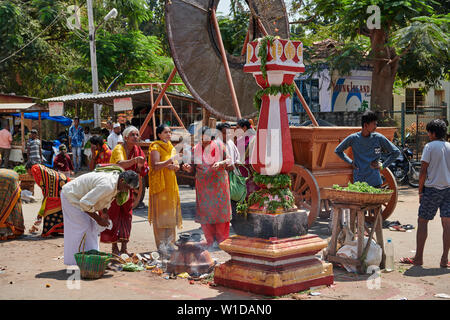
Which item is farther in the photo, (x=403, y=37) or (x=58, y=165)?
(x=403, y=37)

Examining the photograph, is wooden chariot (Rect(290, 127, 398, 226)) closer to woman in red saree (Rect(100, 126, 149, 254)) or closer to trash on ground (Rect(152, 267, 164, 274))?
woman in red saree (Rect(100, 126, 149, 254))

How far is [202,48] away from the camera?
10.0 meters

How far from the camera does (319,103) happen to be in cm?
2298

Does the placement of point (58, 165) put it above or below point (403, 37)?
below

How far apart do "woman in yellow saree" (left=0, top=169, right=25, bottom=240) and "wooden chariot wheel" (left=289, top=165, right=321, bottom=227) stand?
4.45m

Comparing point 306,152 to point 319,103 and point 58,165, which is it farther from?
point 319,103

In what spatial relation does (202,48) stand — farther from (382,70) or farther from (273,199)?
(382,70)

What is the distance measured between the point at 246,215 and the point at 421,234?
7.74 feet

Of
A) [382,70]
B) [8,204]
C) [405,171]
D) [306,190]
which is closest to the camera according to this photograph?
[8,204]

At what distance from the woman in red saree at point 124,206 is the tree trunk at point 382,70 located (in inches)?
425

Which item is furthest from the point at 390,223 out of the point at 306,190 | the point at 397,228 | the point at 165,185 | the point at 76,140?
the point at 76,140

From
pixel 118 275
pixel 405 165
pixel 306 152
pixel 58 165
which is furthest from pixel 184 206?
pixel 405 165

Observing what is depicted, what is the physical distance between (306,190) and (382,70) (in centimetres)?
908

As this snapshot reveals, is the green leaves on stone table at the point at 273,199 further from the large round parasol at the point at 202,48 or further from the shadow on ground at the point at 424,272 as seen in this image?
the large round parasol at the point at 202,48
